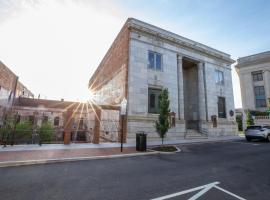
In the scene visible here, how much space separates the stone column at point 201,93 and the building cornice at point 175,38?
2.39 m

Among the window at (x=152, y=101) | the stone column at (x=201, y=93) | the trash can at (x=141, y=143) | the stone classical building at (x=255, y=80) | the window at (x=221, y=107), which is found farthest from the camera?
the stone classical building at (x=255, y=80)

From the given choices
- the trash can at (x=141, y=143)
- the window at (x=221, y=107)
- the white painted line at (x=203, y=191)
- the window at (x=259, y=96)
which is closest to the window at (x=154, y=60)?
the trash can at (x=141, y=143)

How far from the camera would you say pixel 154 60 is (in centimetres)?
1725

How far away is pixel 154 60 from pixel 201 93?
26.0ft

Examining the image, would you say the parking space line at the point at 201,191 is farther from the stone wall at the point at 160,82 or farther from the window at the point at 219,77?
the window at the point at 219,77

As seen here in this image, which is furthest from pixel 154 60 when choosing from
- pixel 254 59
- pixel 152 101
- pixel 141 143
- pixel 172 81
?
pixel 254 59

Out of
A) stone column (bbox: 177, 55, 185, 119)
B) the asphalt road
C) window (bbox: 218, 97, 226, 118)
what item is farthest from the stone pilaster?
the asphalt road

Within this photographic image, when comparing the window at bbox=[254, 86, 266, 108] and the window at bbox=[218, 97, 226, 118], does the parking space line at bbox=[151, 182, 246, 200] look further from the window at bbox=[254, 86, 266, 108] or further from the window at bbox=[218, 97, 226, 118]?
the window at bbox=[254, 86, 266, 108]

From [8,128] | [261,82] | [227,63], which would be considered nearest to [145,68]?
[8,128]

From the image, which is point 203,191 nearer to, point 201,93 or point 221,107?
point 201,93

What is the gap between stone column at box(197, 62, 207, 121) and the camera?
1988 centimetres

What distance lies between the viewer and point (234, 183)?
15.8ft

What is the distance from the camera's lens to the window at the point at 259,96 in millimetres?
40812

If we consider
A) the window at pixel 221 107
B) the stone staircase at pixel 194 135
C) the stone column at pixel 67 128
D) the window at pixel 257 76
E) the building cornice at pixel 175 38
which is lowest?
the stone staircase at pixel 194 135
